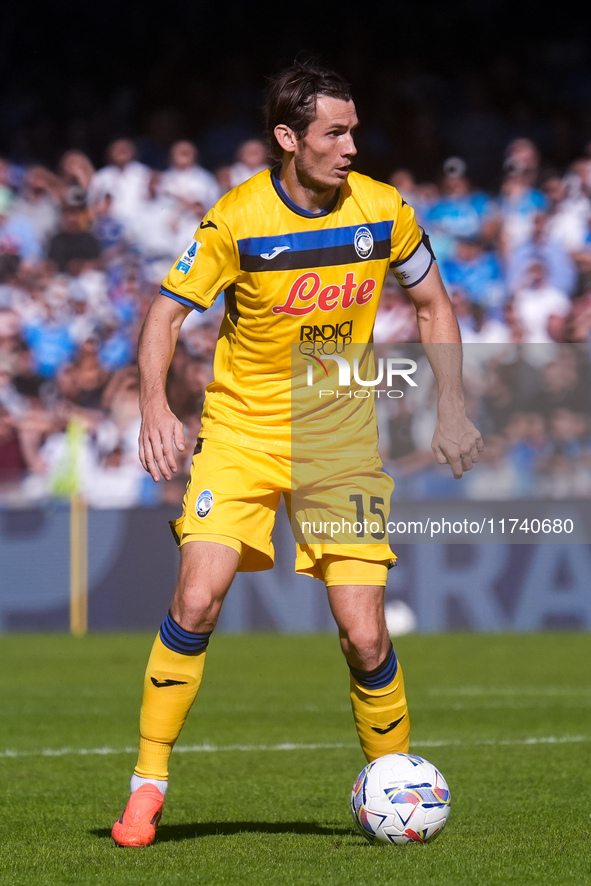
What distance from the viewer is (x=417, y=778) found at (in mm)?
3953

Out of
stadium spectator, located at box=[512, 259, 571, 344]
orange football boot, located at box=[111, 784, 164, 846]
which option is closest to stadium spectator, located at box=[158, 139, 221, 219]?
stadium spectator, located at box=[512, 259, 571, 344]

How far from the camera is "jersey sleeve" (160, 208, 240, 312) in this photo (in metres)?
4.12

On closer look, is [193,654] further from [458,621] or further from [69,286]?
[69,286]

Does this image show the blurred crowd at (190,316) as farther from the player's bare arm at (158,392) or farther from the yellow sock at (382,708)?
the player's bare arm at (158,392)

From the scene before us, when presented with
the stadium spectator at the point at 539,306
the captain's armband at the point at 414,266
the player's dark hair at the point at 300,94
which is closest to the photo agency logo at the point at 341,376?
the captain's armband at the point at 414,266

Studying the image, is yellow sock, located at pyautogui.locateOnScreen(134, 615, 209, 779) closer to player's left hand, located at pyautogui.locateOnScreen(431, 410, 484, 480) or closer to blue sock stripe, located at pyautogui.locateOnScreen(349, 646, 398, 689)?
blue sock stripe, located at pyautogui.locateOnScreen(349, 646, 398, 689)

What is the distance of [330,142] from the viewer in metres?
4.10

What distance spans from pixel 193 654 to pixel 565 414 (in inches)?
306

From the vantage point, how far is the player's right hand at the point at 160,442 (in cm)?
387


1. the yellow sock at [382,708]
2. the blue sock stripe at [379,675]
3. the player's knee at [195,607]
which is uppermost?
the player's knee at [195,607]

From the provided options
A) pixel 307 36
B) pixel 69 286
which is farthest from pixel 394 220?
pixel 307 36

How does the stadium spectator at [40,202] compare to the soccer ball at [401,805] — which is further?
the stadium spectator at [40,202]

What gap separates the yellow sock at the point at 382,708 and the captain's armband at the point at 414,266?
1.26m

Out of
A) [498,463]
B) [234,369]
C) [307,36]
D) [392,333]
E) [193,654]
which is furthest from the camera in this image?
[307,36]
